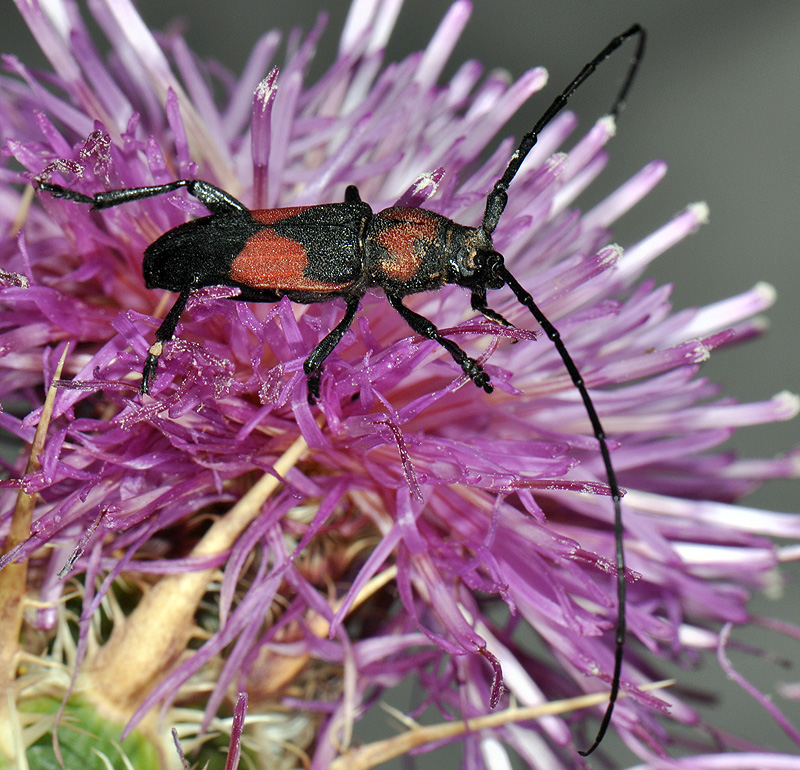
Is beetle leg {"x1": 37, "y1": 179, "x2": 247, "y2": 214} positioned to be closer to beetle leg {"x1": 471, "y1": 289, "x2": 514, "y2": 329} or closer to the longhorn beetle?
the longhorn beetle

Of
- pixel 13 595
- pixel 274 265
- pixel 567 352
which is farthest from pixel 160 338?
pixel 567 352

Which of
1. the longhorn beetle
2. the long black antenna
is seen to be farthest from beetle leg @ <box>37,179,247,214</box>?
the long black antenna

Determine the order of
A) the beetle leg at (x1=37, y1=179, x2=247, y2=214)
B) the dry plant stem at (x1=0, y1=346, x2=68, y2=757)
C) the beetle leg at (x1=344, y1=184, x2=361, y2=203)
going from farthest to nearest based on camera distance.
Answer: the beetle leg at (x1=344, y1=184, x2=361, y2=203) → the beetle leg at (x1=37, y1=179, x2=247, y2=214) → the dry plant stem at (x1=0, y1=346, x2=68, y2=757)

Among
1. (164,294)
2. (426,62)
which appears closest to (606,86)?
(426,62)

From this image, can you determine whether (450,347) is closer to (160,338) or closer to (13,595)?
(160,338)

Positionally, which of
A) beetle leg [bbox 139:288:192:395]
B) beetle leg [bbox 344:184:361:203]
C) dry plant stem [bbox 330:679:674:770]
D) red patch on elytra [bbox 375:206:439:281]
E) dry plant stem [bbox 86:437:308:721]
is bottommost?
dry plant stem [bbox 330:679:674:770]

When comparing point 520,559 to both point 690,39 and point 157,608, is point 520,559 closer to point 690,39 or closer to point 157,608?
point 157,608

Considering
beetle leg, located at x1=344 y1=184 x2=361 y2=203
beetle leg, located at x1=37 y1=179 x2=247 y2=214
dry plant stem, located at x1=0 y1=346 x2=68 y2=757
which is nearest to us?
dry plant stem, located at x1=0 y1=346 x2=68 y2=757

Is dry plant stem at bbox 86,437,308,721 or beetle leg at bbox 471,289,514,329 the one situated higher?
beetle leg at bbox 471,289,514,329
